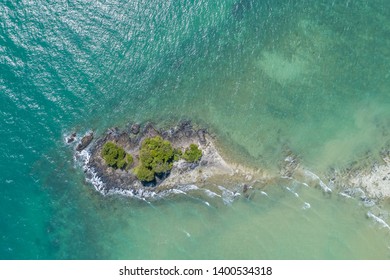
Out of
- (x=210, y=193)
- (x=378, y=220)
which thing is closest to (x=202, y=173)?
(x=210, y=193)

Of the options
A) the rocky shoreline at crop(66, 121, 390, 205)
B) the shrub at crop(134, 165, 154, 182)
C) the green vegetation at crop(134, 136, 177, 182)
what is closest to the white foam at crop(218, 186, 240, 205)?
the rocky shoreline at crop(66, 121, 390, 205)

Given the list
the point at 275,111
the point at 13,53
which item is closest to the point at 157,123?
the point at 275,111

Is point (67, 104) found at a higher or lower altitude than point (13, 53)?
lower

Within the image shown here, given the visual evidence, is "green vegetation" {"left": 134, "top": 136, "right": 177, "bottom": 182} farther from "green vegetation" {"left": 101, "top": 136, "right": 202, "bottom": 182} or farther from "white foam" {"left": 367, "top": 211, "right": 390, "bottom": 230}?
"white foam" {"left": 367, "top": 211, "right": 390, "bottom": 230}

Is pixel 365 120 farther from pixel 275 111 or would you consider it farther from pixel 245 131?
pixel 245 131

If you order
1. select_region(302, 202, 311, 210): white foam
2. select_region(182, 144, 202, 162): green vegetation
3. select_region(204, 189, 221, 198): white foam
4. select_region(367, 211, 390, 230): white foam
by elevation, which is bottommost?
select_region(204, 189, 221, 198): white foam
